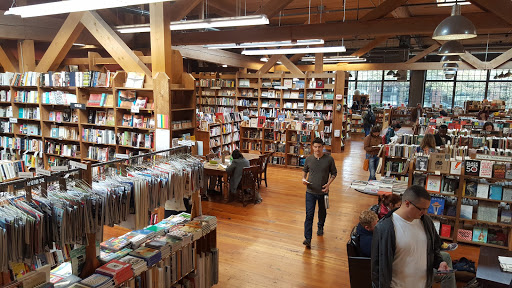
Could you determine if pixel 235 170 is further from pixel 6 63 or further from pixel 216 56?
pixel 216 56

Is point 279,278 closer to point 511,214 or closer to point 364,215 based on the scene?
point 364,215

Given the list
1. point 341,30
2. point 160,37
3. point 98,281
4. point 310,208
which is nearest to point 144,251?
point 98,281

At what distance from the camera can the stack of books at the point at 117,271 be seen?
283 cm

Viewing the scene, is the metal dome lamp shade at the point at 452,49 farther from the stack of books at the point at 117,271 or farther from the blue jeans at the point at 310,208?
the stack of books at the point at 117,271

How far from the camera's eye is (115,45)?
6.95 m

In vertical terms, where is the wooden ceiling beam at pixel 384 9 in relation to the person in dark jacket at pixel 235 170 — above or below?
above

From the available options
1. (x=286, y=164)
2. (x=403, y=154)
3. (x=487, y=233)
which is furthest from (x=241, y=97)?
(x=487, y=233)

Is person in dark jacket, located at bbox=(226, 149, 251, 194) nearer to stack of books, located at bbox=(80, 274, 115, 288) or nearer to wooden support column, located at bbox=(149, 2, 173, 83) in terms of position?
wooden support column, located at bbox=(149, 2, 173, 83)

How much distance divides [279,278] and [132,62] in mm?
4978

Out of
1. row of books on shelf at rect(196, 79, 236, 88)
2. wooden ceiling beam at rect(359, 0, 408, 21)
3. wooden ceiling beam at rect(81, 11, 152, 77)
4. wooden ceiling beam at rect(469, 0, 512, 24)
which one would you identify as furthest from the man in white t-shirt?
row of books on shelf at rect(196, 79, 236, 88)

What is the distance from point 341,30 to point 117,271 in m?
7.65

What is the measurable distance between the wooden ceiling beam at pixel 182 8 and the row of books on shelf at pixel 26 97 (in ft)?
11.9

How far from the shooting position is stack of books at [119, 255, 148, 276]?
3.00 meters

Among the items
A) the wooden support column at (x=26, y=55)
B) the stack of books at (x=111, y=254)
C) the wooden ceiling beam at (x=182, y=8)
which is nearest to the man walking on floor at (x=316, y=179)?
the stack of books at (x=111, y=254)
